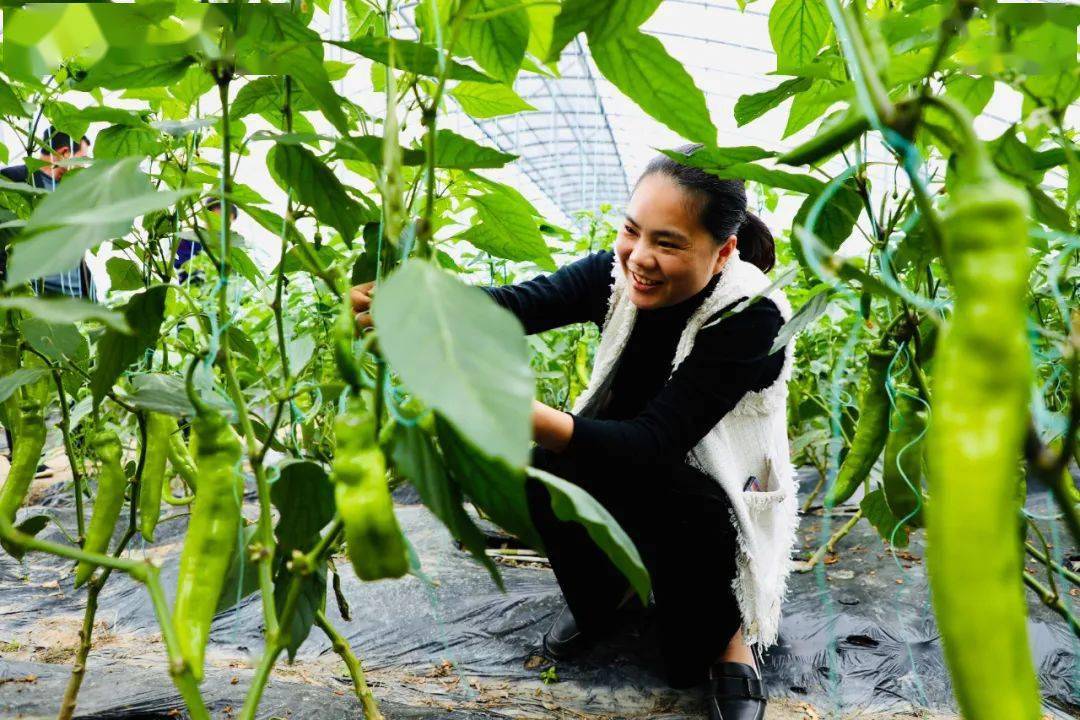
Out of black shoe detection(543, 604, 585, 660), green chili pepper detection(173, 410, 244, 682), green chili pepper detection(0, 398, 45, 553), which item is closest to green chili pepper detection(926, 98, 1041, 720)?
green chili pepper detection(173, 410, 244, 682)

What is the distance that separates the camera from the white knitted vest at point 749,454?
162 centimetres

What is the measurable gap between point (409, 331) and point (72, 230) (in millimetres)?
272

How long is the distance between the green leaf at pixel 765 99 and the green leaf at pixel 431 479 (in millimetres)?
540

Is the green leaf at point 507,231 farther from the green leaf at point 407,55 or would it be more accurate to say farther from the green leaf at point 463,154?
the green leaf at point 407,55

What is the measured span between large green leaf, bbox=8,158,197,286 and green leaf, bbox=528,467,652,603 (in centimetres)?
32

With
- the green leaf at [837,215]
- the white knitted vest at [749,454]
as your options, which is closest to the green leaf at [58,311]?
the green leaf at [837,215]

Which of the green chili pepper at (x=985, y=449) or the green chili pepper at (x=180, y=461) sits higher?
the green chili pepper at (x=985, y=449)

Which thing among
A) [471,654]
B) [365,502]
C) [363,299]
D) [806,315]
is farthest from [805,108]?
[471,654]

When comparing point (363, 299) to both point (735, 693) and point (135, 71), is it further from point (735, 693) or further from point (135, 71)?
point (735, 693)

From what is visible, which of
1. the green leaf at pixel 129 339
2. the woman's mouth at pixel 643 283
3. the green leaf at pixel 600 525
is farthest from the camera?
the woman's mouth at pixel 643 283

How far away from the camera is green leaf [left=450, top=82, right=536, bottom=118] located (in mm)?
1019

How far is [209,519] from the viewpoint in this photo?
68 cm

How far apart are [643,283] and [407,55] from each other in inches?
34.2

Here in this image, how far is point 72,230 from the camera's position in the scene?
498mm
